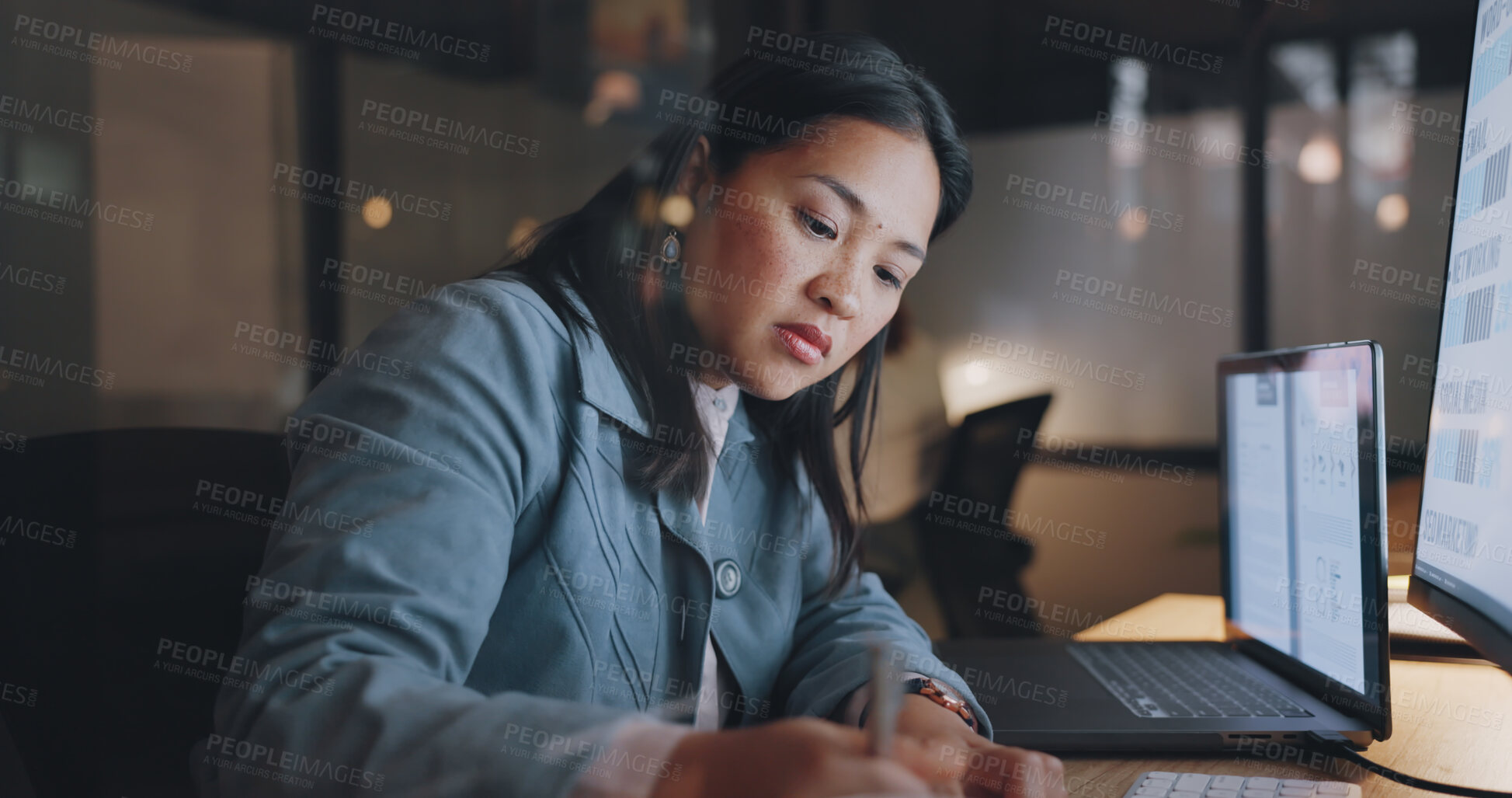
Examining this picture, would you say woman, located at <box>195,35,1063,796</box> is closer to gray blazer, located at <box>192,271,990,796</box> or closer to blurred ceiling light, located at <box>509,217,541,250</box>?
gray blazer, located at <box>192,271,990,796</box>

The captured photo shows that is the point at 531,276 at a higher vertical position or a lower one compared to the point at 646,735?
higher

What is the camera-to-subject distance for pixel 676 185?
3.51 ft

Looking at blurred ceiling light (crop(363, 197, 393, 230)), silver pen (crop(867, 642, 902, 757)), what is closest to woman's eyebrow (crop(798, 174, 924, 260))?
silver pen (crop(867, 642, 902, 757))

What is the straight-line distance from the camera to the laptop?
32.0 inches

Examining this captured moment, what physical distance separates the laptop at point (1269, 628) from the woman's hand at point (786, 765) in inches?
17.2

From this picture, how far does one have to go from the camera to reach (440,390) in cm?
74

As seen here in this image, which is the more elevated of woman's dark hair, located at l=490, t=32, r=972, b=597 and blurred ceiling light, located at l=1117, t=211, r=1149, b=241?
woman's dark hair, located at l=490, t=32, r=972, b=597

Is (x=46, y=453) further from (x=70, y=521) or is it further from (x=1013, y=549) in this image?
(x=1013, y=549)

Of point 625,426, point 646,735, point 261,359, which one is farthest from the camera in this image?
point 261,359

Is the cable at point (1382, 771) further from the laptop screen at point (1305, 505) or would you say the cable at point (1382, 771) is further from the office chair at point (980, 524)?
the office chair at point (980, 524)

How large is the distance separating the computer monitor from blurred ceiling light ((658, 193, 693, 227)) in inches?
29.6

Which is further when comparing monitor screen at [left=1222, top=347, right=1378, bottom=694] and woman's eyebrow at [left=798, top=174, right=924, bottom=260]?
woman's eyebrow at [left=798, top=174, right=924, bottom=260]

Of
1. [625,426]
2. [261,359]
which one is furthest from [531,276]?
[261,359]

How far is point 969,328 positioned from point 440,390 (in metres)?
2.54
